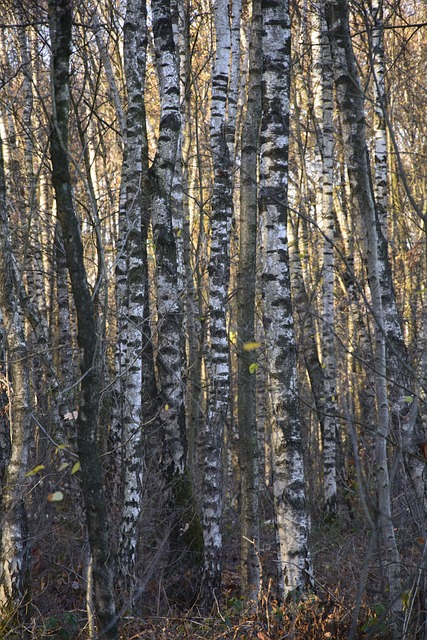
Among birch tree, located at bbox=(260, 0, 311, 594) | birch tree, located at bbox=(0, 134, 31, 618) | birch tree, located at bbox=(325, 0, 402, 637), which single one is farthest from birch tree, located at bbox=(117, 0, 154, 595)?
birch tree, located at bbox=(325, 0, 402, 637)

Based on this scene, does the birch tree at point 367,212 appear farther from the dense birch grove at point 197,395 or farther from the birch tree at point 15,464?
the birch tree at point 15,464

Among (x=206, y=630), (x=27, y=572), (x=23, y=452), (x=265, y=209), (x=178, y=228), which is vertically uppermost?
(x=178, y=228)

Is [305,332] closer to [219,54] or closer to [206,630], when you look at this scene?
[219,54]

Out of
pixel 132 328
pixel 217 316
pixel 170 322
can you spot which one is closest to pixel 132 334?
Answer: pixel 132 328

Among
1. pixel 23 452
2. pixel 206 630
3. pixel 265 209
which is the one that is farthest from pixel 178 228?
pixel 206 630

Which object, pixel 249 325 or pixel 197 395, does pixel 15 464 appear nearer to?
pixel 249 325

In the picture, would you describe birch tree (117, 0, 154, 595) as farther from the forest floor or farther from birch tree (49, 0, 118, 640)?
birch tree (49, 0, 118, 640)

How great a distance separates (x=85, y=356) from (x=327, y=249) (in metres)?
9.99

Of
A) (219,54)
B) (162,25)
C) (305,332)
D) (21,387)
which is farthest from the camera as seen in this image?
(305,332)

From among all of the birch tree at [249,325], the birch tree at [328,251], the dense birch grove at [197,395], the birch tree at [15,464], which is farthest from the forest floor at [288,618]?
the birch tree at [328,251]

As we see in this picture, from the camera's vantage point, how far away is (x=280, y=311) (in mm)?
5703

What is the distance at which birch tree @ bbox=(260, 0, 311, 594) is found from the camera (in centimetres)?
550

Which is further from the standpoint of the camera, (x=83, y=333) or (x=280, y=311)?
(x=280, y=311)

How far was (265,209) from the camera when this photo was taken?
5824 millimetres
